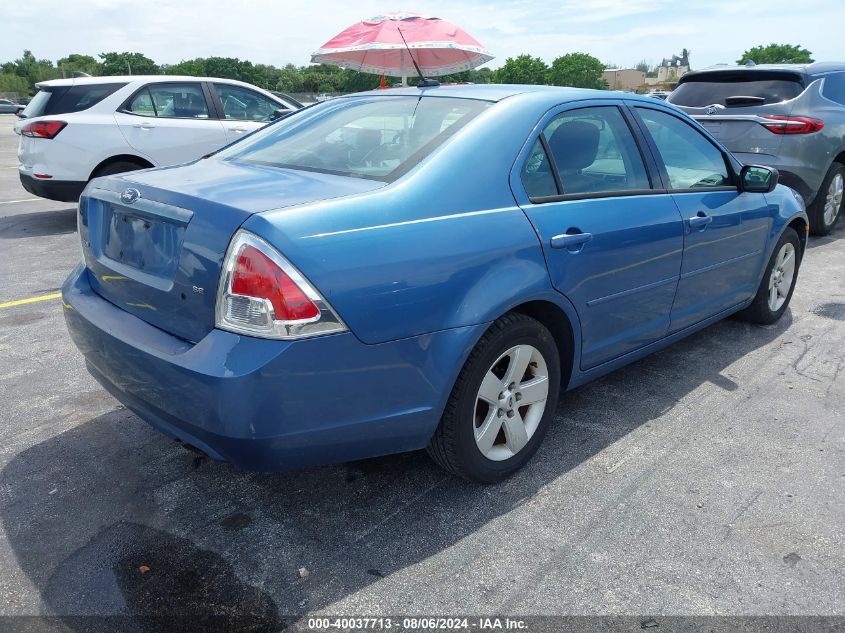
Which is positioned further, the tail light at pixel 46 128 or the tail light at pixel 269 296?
the tail light at pixel 46 128

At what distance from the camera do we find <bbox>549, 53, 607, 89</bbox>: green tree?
10500 cm

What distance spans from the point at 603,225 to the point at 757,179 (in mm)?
1592

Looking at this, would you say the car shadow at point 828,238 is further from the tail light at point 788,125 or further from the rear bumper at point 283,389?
the rear bumper at point 283,389

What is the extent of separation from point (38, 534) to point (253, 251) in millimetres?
1351

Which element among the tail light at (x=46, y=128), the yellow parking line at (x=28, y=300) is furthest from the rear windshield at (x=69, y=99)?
the yellow parking line at (x=28, y=300)

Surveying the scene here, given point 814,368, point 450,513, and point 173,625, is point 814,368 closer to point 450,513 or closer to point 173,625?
point 450,513

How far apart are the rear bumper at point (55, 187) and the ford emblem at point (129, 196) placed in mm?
5930

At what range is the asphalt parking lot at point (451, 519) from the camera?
2.27m

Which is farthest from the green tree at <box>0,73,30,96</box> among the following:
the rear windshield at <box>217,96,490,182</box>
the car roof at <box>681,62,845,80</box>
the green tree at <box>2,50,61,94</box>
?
the rear windshield at <box>217,96,490,182</box>

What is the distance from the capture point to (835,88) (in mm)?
7551

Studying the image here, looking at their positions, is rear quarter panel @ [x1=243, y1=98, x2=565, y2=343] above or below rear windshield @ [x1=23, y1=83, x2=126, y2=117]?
below

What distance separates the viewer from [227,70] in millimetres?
110500

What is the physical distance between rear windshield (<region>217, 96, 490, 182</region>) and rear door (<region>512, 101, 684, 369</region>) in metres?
0.39

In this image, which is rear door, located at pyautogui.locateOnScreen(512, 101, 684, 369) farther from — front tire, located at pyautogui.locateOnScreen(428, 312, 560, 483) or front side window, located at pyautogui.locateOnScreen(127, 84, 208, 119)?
front side window, located at pyautogui.locateOnScreen(127, 84, 208, 119)
